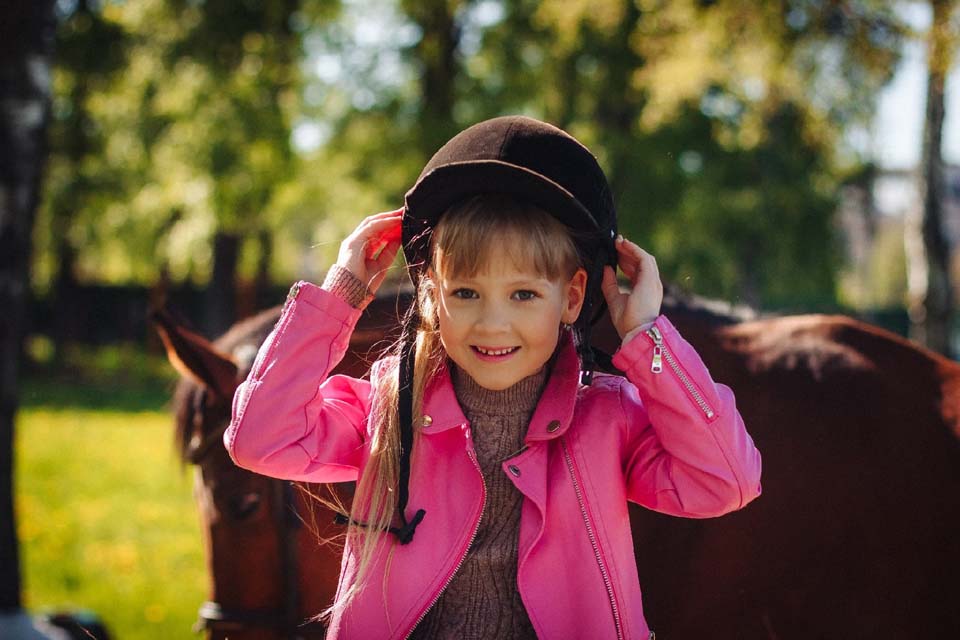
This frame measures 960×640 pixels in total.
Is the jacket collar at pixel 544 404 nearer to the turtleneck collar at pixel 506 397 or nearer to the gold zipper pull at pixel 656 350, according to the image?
the turtleneck collar at pixel 506 397

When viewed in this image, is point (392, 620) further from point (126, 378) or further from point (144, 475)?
point (126, 378)

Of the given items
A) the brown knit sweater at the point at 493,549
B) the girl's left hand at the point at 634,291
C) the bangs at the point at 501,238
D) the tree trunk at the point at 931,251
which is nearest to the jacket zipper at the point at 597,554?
the brown knit sweater at the point at 493,549

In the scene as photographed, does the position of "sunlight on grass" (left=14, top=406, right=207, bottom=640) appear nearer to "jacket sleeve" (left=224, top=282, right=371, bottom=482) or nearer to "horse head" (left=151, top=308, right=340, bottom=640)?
"horse head" (left=151, top=308, right=340, bottom=640)

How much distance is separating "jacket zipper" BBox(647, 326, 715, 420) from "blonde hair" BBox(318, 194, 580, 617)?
0.26m

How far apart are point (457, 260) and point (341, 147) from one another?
11.7 meters

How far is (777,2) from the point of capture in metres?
6.82

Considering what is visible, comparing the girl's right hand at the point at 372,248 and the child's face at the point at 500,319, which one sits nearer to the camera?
the child's face at the point at 500,319

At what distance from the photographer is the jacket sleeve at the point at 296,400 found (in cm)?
183

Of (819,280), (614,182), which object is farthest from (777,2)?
(819,280)

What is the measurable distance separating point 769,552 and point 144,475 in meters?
8.90

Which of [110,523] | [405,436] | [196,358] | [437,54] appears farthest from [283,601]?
[437,54]

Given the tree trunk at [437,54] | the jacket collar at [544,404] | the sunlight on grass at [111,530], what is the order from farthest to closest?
the tree trunk at [437,54] → the sunlight on grass at [111,530] → the jacket collar at [544,404]

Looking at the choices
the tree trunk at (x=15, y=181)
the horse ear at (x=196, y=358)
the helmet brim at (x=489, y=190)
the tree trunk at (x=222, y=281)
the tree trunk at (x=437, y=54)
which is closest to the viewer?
the helmet brim at (x=489, y=190)

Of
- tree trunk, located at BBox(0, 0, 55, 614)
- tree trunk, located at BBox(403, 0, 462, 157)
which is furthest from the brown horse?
tree trunk, located at BBox(403, 0, 462, 157)
